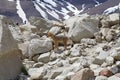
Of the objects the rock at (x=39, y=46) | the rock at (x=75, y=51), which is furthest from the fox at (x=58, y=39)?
the rock at (x=75, y=51)

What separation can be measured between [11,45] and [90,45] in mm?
3012

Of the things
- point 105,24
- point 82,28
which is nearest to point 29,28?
point 82,28

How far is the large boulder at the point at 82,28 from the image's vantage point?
1470 centimetres

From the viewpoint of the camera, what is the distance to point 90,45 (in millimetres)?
13938

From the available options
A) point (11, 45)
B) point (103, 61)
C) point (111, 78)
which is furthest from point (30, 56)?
point (111, 78)

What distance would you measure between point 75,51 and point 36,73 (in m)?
1.95

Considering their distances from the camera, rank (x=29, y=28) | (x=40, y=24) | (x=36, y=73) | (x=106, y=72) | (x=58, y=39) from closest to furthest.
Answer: (x=106, y=72)
(x=36, y=73)
(x=58, y=39)
(x=29, y=28)
(x=40, y=24)

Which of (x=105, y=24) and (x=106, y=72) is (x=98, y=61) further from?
(x=105, y=24)

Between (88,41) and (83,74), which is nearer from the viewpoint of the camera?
(83,74)

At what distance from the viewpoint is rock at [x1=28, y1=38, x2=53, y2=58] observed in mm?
13625

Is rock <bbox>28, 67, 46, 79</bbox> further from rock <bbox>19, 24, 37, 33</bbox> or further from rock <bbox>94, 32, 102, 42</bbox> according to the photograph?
rock <bbox>19, 24, 37, 33</bbox>

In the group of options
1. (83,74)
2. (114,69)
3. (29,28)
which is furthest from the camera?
(29,28)

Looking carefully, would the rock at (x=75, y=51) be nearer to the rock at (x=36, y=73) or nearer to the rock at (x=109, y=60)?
the rock at (x=36, y=73)

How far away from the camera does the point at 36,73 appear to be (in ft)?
37.8
